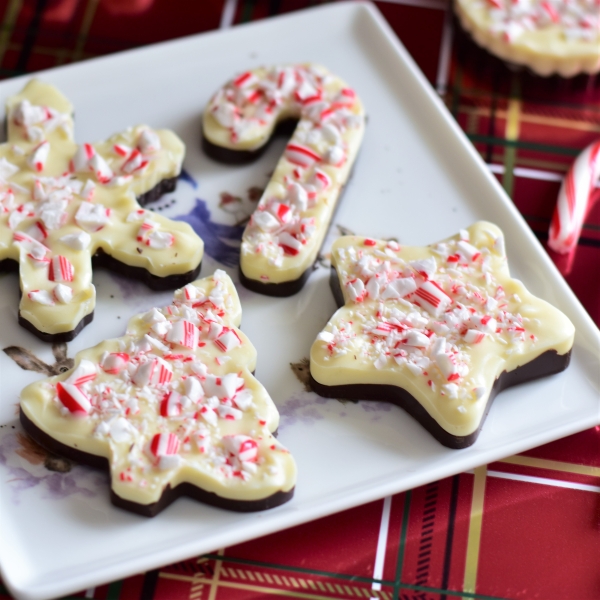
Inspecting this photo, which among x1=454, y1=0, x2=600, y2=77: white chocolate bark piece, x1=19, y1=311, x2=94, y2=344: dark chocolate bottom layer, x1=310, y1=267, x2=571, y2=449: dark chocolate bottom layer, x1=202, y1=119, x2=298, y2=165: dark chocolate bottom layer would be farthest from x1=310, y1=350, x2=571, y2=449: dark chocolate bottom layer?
x1=454, y1=0, x2=600, y2=77: white chocolate bark piece

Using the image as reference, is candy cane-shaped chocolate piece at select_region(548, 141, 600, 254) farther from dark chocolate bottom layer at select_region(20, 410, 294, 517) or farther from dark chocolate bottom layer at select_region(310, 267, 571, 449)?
dark chocolate bottom layer at select_region(20, 410, 294, 517)

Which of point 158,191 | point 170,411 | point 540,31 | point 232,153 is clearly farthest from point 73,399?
Result: point 540,31

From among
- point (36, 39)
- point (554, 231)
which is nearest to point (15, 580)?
point (554, 231)

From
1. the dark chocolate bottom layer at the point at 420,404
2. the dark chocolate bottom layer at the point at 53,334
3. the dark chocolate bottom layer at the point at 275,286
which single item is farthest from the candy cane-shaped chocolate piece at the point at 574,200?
the dark chocolate bottom layer at the point at 53,334

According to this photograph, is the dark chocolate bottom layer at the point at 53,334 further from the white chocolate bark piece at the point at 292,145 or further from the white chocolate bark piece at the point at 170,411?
the white chocolate bark piece at the point at 292,145

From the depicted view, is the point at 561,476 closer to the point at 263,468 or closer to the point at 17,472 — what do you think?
the point at 263,468
